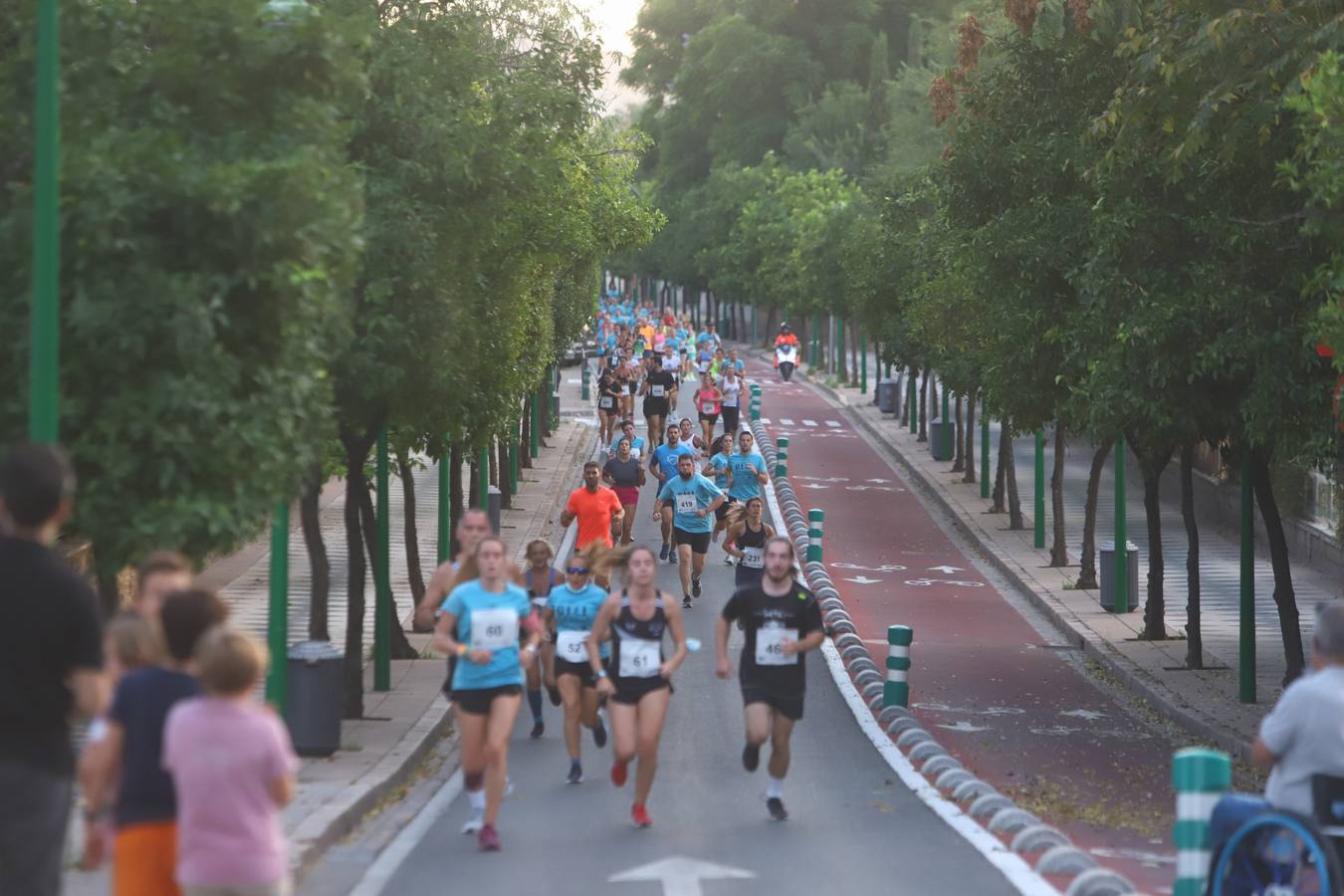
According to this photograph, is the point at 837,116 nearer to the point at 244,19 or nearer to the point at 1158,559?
the point at 1158,559

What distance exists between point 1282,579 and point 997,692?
323 cm

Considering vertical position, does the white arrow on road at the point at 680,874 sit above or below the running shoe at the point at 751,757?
below

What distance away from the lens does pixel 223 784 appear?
684 cm

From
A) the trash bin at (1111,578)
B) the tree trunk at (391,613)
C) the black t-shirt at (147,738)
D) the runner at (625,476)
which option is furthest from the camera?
the runner at (625,476)

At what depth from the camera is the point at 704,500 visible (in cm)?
2606

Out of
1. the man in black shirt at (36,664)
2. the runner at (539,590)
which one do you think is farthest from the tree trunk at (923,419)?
the man in black shirt at (36,664)

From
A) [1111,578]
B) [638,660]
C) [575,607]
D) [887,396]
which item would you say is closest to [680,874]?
[638,660]

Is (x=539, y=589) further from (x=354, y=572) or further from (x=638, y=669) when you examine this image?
(x=638, y=669)

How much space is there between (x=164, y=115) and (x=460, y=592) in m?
3.20

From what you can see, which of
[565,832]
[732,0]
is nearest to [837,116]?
[732,0]

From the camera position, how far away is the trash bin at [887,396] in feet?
193

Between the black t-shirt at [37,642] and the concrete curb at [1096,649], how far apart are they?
13346 millimetres

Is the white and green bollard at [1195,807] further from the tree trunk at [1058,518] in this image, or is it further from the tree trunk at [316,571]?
the tree trunk at [1058,518]

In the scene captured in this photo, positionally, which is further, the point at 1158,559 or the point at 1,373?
the point at 1158,559
